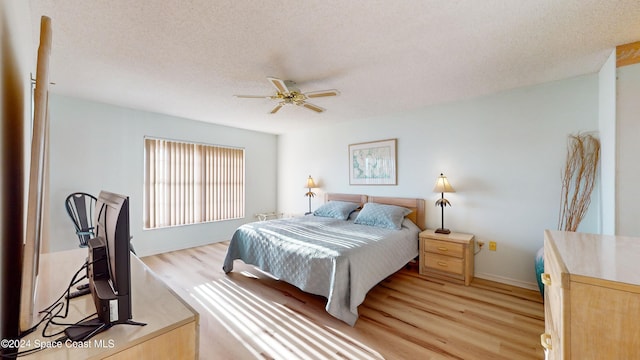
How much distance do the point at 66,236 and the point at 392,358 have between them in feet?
14.0

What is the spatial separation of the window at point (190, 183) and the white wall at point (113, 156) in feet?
0.45

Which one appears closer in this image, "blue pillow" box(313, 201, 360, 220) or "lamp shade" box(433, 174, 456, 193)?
"lamp shade" box(433, 174, 456, 193)

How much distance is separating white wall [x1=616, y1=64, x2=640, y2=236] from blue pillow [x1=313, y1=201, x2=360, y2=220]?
2910 millimetres

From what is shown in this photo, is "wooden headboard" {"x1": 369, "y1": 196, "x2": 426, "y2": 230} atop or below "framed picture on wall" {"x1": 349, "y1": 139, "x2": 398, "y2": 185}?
below

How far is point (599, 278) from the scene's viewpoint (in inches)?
29.3

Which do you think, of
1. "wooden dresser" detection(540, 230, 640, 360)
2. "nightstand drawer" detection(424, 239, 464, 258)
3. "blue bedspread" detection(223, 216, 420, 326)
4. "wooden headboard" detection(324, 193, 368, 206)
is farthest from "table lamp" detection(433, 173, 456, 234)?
"wooden dresser" detection(540, 230, 640, 360)

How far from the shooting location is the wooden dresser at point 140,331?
766mm

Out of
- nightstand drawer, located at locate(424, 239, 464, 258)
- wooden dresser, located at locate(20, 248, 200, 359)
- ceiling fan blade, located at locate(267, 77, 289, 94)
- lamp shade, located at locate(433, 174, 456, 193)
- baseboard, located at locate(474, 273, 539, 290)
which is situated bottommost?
baseboard, located at locate(474, 273, 539, 290)

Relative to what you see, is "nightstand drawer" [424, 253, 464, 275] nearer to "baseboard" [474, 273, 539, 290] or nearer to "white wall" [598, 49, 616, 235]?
"baseboard" [474, 273, 539, 290]

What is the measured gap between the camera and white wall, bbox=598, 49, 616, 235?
6.75 ft

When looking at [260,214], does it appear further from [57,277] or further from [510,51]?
[510,51]

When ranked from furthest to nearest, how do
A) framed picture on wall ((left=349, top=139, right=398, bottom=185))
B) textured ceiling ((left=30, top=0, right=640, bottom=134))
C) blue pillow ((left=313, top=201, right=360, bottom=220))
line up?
1. blue pillow ((left=313, top=201, right=360, bottom=220))
2. framed picture on wall ((left=349, top=139, right=398, bottom=185))
3. textured ceiling ((left=30, top=0, right=640, bottom=134))

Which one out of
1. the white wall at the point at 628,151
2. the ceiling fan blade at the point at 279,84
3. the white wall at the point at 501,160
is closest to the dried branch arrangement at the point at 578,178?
the white wall at the point at 501,160

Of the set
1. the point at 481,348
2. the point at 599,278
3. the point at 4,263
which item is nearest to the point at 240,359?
the point at 4,263
